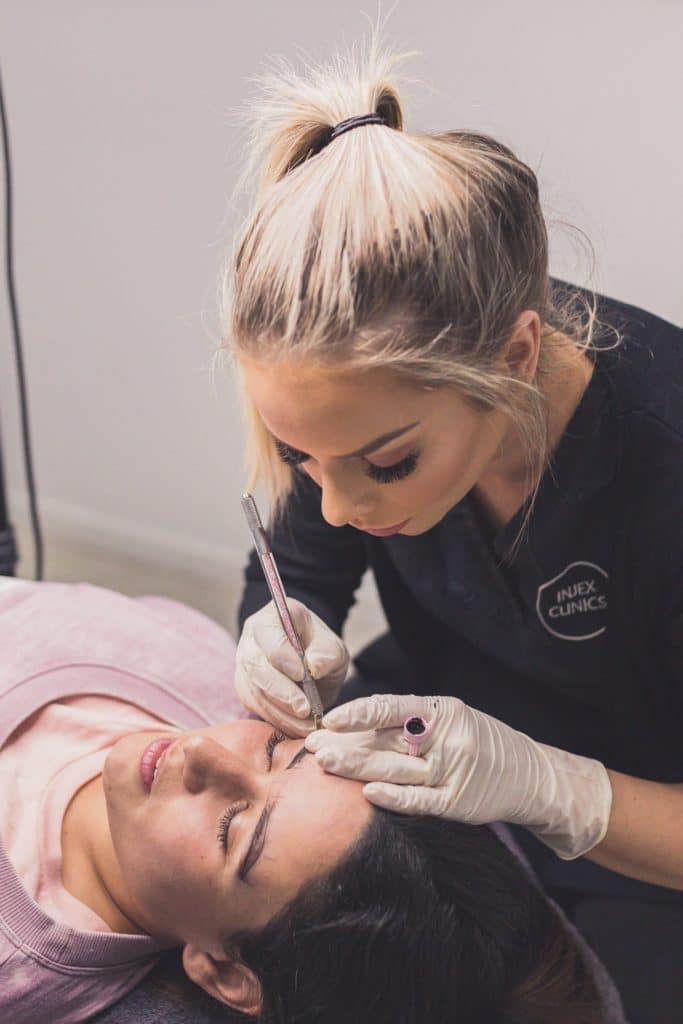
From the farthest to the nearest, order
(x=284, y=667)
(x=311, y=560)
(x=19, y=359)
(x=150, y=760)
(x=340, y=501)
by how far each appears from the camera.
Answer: (x=19, y=359)
(x=311, y=560)
(x=284, y=667)
(x=150, y=760)
(x=340, y=501)

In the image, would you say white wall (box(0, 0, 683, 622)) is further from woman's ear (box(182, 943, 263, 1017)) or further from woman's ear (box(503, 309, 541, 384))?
woman's ear (box(182, 943, 263, 1017))

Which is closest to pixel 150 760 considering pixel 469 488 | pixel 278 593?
pixel 278 593

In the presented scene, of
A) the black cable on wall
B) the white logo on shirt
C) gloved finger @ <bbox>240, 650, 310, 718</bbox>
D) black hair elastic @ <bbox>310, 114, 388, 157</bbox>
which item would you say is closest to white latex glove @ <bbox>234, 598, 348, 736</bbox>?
gloved finger @ <bbox>240, 650, 310, 718</bbox>

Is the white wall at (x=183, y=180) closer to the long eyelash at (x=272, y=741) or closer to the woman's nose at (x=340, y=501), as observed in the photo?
the woman's nose at (x=340, y=501)

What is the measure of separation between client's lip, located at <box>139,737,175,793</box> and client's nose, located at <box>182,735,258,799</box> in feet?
0.15

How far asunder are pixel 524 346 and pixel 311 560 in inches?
20.9

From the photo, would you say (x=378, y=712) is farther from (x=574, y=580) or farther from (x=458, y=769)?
(x=574, y=580)

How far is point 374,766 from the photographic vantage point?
3.41 feet

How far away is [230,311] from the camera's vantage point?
0.97m

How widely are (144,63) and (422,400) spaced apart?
96 cm

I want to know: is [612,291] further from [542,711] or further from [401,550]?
[542,711]

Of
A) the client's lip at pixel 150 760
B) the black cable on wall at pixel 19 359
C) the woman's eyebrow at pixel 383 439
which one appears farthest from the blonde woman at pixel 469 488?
the black cable on wall at pixel 19 359

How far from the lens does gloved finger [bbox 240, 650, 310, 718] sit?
45.6 inches

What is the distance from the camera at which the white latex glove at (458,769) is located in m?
1.04
